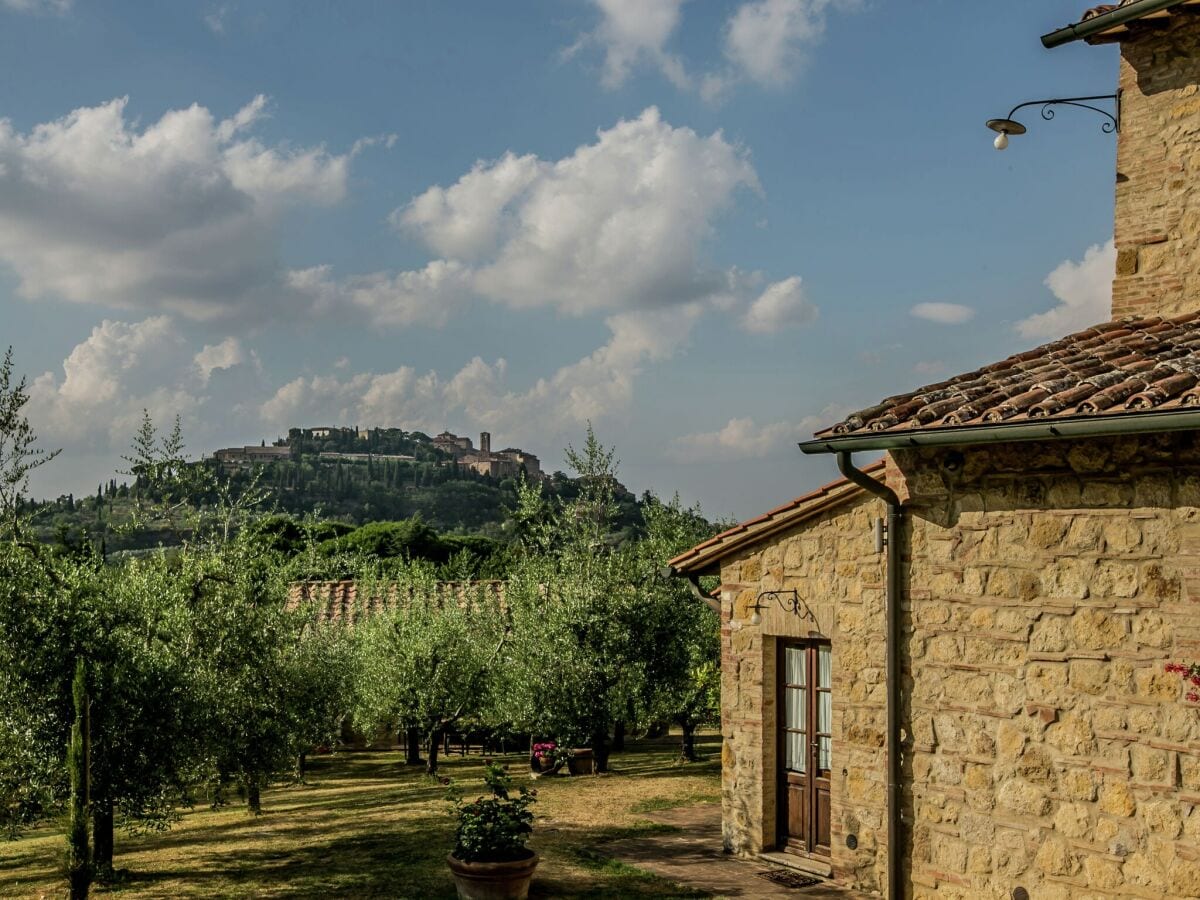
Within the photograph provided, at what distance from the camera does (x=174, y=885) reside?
10.5m

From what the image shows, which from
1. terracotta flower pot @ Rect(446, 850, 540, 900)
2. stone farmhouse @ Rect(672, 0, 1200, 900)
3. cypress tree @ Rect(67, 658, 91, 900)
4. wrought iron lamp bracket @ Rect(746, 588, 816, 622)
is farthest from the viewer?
wrought iron lamp bracket @ Rect(746, 588, 816, 622)

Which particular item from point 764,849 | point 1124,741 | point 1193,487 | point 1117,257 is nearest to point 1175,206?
point 1117,257

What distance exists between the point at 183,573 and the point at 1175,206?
38.5 feet

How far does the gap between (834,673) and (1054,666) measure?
2606mm

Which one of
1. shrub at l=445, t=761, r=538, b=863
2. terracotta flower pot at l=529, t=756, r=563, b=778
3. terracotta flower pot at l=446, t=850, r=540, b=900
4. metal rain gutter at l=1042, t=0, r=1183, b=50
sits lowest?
terracotta flower pot at l=529, t=756, r=563, b=778

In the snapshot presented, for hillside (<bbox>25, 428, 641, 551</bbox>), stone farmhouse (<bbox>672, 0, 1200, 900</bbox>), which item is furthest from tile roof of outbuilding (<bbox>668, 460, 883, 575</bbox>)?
hillside (<bbox>25, 428, 641, 551</bbox>)

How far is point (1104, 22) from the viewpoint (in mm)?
9148

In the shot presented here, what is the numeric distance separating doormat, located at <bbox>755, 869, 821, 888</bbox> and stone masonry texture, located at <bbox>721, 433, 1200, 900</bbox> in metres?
0.81

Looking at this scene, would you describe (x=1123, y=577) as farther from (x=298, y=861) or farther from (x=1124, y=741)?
(x=298, y=861)

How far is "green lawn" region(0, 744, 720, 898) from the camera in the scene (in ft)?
33.2

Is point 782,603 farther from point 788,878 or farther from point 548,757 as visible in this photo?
point 548,757

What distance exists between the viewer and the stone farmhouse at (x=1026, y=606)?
6.79 meters

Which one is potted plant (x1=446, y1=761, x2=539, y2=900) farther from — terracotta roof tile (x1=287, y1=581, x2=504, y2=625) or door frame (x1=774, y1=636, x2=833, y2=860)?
terracotta roof tile (x1=287, y1=581, x2=504, y2=625)

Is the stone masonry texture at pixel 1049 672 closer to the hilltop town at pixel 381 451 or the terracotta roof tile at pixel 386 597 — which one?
the terracotta roof tile at pixel 386 597
